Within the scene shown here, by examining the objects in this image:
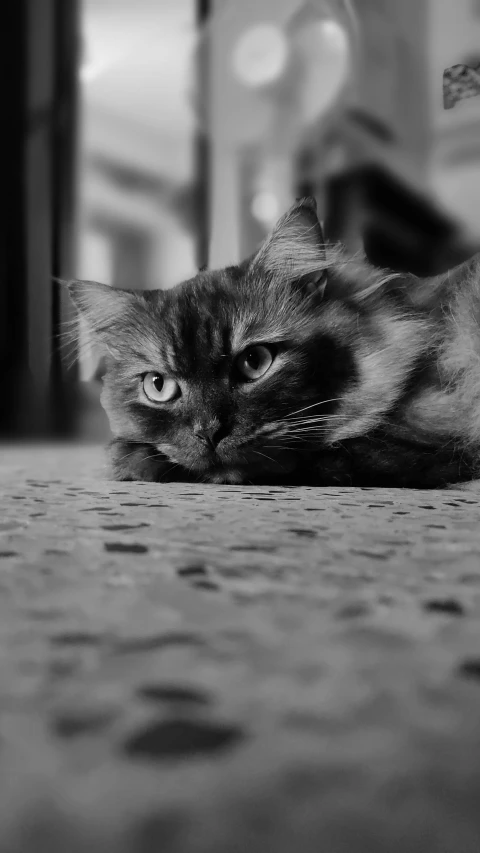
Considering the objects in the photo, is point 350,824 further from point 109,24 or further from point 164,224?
point 109,24

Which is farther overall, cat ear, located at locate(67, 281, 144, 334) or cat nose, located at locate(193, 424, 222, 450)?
cat ear, located at locate(67, 281, 144, 334)

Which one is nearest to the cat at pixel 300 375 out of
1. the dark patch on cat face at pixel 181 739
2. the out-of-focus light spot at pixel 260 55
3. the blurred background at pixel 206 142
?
the dark patch on cat face at pixel 181 739

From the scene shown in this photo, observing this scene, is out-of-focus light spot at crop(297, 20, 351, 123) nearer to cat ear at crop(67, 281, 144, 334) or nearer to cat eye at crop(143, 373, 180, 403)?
cat ear at crop(67, 281, 144, 334)

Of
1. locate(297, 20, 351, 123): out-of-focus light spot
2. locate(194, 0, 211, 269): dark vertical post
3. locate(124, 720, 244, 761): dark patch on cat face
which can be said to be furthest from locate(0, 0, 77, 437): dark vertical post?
locate(124, 720, 244, 761): dark patch on cat face

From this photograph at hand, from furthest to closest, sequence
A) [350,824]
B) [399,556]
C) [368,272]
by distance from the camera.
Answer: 1. [368,272]
2. [399,556]
3. [350,824]

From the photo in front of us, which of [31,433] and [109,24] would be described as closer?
[109,24]

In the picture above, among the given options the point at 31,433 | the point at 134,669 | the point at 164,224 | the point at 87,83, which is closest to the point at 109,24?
the point at 87,83
